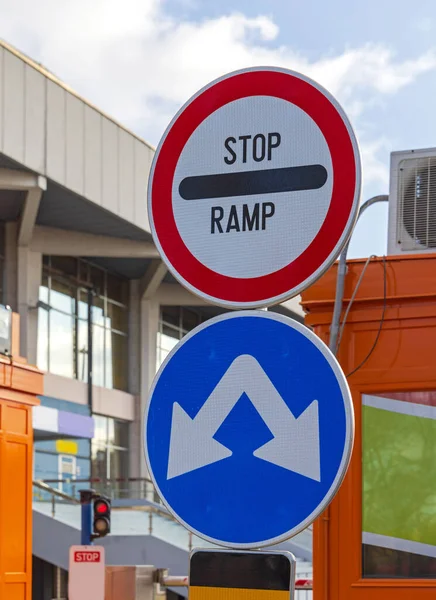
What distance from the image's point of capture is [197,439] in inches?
124

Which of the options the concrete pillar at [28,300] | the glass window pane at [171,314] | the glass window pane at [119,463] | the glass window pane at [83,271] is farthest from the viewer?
the glass window pane at [171,314]

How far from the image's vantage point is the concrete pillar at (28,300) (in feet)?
116

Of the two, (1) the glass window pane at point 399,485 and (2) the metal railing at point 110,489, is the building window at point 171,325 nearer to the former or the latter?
(2) the metal railing at point 110,489

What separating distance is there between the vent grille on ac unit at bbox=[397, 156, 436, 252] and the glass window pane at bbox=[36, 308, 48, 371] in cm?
2994

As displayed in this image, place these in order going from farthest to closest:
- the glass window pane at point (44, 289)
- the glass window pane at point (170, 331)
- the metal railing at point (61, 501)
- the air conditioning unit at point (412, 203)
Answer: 1. the glass window pane at point (170, 331)
2. the glass window pane at point (44, 289)
3. the metal railing at point (61, 501)
4. the air conditioning unit at point (412, 203)

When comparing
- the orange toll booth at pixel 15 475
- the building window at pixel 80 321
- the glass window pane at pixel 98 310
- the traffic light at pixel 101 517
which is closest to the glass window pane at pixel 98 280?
the building window at pixel 80 321

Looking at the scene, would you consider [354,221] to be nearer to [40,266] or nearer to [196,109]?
[196,109]

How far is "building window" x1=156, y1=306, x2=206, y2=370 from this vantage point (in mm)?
45688

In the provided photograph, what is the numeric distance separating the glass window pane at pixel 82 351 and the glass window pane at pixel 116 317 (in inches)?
86.7

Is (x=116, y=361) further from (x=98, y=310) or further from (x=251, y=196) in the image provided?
(x=251, y=196)

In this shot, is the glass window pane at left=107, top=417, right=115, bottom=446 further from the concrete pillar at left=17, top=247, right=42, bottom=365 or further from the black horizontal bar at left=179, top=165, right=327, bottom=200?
the black horizontal bar at left=179, top=165, right=327, bottom=200

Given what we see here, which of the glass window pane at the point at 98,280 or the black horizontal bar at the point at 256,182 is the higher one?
the glass window pane at the point at 98,280

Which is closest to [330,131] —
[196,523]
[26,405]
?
[196,523]

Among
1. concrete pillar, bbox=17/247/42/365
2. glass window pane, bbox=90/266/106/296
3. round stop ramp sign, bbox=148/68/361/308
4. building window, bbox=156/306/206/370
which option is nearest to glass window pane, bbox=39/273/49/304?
concrete pillar, bbox=17/247/42/365
